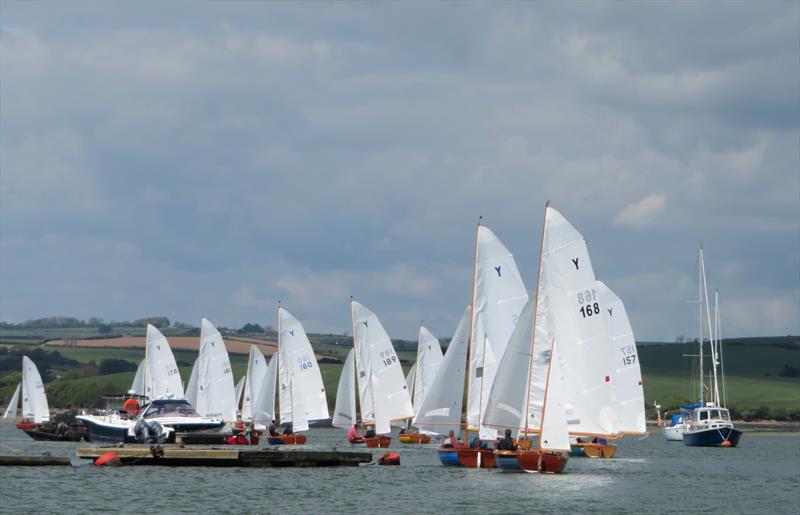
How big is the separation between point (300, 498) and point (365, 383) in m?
44.5

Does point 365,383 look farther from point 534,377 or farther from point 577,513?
point 577,513

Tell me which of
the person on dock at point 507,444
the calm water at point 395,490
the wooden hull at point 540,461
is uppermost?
the person on dock at point 507,444

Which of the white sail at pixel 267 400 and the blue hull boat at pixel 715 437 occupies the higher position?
the white sail at pixel 267 400

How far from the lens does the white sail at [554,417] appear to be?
57.5 metres

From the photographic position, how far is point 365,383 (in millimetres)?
94938

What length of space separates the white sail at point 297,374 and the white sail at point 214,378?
1346 centimetres

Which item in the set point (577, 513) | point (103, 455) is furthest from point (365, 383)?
point (577, 513)

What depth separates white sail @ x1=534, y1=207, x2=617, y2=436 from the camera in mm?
61500

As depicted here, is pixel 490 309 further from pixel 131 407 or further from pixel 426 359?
pixel 426 359

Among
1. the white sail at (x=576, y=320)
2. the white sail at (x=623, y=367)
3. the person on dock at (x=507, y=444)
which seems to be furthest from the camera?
the white sail at (x=623, y=367)

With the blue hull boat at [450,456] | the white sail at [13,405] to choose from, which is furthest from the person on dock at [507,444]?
the white sail at [13,405]

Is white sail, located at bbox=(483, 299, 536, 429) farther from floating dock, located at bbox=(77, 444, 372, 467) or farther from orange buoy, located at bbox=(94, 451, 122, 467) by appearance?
orange buoy, located at bbox=(94, 451, 122, 467)

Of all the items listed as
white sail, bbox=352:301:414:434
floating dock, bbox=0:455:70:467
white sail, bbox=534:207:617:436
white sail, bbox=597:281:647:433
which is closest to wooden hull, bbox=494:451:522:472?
white sail, bbox=534:207:617:436

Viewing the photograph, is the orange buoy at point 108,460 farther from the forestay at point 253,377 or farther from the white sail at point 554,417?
the forestay at point 253,377
